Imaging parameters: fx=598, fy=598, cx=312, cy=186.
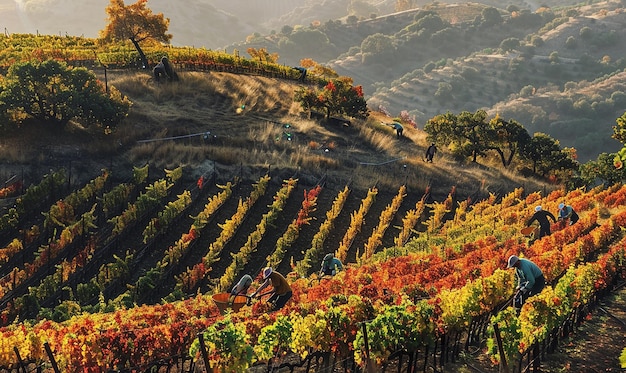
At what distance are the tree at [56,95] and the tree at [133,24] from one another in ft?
40.3

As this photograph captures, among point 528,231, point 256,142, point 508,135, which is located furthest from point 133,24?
point 528,231

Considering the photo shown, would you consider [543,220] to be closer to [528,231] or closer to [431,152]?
[528,231]

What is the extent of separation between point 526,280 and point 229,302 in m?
7.10

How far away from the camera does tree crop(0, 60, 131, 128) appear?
3014 cm

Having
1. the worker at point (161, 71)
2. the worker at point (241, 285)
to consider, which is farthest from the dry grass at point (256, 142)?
the worker at point (241, 285)

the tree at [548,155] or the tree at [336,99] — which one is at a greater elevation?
the tree at [336,99]

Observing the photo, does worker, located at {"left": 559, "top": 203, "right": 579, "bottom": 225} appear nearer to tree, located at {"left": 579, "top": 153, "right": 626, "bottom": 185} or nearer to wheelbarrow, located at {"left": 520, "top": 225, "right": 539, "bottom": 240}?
wheelbarrow, located at {"left": 520, "top": 225, "right": 539, "bottom": 240}

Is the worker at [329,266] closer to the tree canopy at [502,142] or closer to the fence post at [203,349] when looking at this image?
the fence post at [203,349]

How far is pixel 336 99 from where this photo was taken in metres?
38.6

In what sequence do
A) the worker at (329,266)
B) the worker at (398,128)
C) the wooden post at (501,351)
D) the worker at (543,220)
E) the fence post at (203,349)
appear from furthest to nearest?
the worker at (398,128) < the worker at (543,220) < the worker at (329,266) < the wooden post at (501,351) < the fence post at (203,349)

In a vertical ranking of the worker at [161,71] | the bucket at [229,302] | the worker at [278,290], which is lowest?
the bucket at [229,302]

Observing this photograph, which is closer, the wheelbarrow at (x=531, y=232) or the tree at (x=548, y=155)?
the wheelbarrow at (x=531, y=232)

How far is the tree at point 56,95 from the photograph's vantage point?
98.9ft

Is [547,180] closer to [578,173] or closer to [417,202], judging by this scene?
[578,173]
